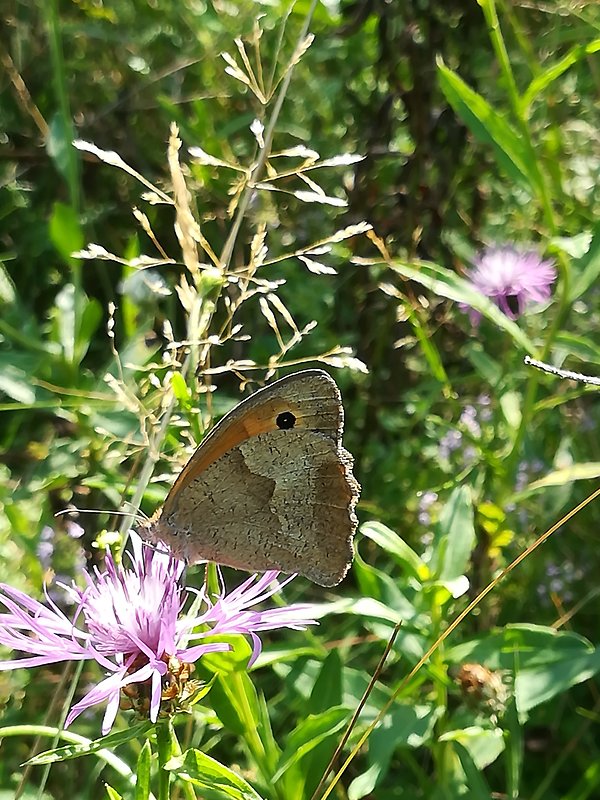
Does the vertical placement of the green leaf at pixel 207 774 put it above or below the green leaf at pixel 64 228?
below

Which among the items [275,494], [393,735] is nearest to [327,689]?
[393,735]

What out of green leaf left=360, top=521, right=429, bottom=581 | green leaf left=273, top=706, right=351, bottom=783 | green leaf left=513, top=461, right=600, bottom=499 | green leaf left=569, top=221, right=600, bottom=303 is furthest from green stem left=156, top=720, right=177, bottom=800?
green leaf left=569, top=221, right=600, bottom=303

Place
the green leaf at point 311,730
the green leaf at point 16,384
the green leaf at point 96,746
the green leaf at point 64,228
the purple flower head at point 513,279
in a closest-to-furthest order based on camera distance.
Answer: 1. the green leaf at point 96,746
2. the green leaf at point 311,730
3. the green leaf at point 16,384
4. the green leaf at point 64,228
5. the purple flower head at point 513,279

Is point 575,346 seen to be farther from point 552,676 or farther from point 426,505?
point 552,676

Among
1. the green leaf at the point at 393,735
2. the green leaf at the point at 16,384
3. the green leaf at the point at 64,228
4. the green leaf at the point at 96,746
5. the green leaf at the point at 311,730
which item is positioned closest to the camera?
the green leaf at the point at 96,746

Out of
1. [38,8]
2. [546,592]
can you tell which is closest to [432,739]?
[546,592]

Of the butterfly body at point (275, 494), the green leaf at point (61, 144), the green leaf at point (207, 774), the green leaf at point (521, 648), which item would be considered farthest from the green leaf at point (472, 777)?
the green leaf at point (61, 144)

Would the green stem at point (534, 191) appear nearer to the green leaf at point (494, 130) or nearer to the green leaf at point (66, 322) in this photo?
the green leaf at point (494, 130)
